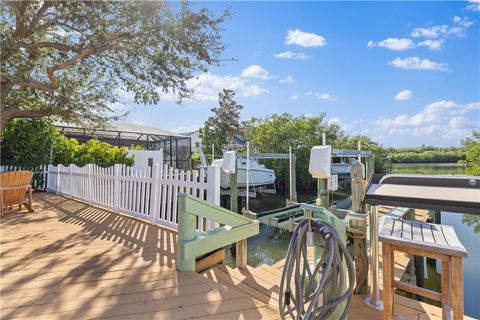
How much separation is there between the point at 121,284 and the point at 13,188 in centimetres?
410

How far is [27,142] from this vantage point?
8.84 m

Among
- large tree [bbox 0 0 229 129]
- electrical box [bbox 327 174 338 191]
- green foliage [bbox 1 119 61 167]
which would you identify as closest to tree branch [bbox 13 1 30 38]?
large tree [bbox 0 0 229 129]

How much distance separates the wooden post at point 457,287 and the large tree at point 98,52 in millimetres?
6483

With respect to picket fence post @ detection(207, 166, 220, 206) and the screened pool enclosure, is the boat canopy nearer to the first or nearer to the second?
picket fence post @ detection(207, 166, 220, 206)

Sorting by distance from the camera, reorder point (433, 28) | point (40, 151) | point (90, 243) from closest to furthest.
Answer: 1. point (90, 243)
2. point (433, 28)
3. point (40, 151)

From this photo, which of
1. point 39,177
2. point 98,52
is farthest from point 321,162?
point 39,177

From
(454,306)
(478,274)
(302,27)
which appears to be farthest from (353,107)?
(454,306)

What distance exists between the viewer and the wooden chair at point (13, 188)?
475cm

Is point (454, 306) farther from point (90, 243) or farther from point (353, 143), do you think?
point (353, 143)

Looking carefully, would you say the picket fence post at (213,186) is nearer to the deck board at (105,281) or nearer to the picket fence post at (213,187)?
the picket fence post at (213,187)

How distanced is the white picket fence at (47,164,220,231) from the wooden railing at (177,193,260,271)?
660mm

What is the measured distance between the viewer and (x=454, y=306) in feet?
5.06

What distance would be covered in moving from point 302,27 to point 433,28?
3.91 meters

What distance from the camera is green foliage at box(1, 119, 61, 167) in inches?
339
